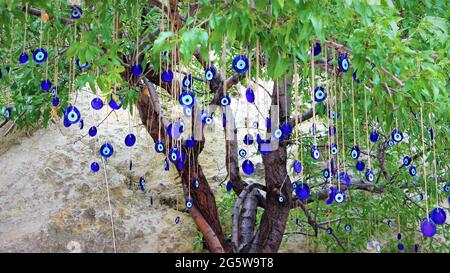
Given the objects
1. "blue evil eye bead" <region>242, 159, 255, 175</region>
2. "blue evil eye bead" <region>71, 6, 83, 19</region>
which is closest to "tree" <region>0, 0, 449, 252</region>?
"blue evil eye bead" <region>71, 6, 83, 19</region>

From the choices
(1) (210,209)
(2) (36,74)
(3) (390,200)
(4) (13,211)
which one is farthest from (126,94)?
(4) (13,211)

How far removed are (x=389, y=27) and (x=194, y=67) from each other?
2251 mm

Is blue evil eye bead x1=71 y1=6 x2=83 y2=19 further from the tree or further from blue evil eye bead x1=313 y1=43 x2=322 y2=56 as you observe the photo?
blue evil eye bead x1=313 y1=43 x2=322 y2=56

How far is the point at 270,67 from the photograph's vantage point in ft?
4.73

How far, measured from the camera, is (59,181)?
14.0 ft

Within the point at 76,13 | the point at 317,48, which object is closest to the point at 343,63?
the point at 317,48

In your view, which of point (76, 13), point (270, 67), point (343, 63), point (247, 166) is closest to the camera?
point (270, 67)

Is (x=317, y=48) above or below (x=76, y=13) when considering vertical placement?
below

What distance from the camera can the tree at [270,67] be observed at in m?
1.34

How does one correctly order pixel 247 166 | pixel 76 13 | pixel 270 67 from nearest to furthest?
1. pixel 270 67
2. pixel 76 13
3. pixel 247 166

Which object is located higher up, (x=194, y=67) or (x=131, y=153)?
(x=194, y=67)

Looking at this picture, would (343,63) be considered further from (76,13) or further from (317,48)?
(76,13)

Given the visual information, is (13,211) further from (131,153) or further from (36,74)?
(36,74)

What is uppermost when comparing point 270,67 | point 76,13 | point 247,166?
point 76,13
